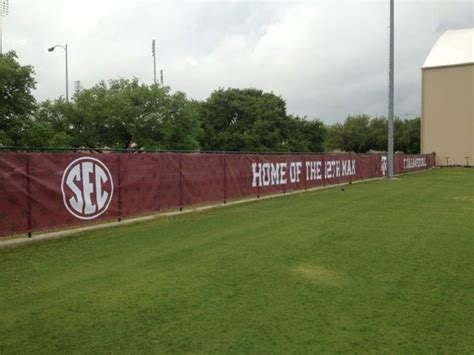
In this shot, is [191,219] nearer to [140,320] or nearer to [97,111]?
[140,320]

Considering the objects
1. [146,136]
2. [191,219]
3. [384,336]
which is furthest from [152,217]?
[146,136]

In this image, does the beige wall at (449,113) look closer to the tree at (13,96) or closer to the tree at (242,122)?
the tree at (242,122)

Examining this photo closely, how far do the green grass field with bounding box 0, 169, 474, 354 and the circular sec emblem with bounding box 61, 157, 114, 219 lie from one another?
0.74 metres

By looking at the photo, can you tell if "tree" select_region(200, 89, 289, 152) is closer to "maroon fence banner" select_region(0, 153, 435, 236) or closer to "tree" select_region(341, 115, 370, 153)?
"maroon fence banner" select_region(0, 153, 435, 236)

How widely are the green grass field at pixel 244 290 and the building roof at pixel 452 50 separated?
55570 millimetres

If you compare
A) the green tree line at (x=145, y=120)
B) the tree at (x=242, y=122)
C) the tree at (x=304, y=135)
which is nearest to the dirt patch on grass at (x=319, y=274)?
the green tree line at (x=145, y=120)

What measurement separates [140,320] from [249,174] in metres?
13.1

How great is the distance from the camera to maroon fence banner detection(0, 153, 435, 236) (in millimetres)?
9234

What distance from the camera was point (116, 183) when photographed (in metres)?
11.5

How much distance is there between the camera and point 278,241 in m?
9.17

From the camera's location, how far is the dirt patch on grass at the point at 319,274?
20.3 ft

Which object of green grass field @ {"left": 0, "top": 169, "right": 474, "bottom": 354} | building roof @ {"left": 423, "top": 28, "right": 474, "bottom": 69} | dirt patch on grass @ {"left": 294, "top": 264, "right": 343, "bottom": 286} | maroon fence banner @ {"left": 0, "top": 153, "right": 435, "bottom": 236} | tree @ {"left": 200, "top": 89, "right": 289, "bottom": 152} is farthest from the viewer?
building roof @ {"left": 423, "top": 28, "right": 474, "bottom": 69}

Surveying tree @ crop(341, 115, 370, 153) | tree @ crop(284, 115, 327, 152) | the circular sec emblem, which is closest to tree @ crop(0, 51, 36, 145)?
the circular sec emblem

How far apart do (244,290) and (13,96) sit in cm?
2860
